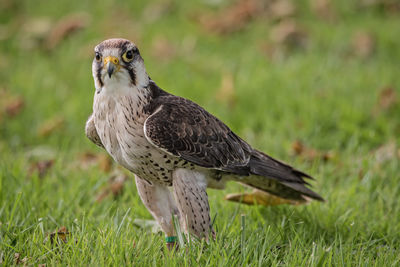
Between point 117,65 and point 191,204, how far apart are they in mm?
988

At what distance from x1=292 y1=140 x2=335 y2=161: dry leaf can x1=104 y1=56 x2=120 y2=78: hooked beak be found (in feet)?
9.01

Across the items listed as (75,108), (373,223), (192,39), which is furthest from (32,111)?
(373,223)

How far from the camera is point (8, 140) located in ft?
21.5

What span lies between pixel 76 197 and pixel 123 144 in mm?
1348

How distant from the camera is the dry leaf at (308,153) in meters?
5.57

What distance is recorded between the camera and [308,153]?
5.71 meters

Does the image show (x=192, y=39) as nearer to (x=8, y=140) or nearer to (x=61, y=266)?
(x=8, y=140)

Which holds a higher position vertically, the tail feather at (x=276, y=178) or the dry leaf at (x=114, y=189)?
the tail feather at (x=276, y=178)

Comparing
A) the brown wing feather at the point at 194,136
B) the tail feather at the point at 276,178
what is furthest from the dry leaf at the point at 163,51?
the brown wing feather at the point at 194,136

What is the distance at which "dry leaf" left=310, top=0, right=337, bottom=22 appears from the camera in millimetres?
9352

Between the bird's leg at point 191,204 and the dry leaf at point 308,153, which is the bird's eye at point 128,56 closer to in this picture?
the bird's leg at point 191,204

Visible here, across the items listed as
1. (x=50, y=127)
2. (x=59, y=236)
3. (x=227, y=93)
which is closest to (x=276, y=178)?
(x=59, y=236)

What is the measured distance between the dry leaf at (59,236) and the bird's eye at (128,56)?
1168 millimetres

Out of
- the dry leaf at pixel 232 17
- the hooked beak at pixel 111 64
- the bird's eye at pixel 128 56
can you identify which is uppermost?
the dry leaf at pixel 232 17
